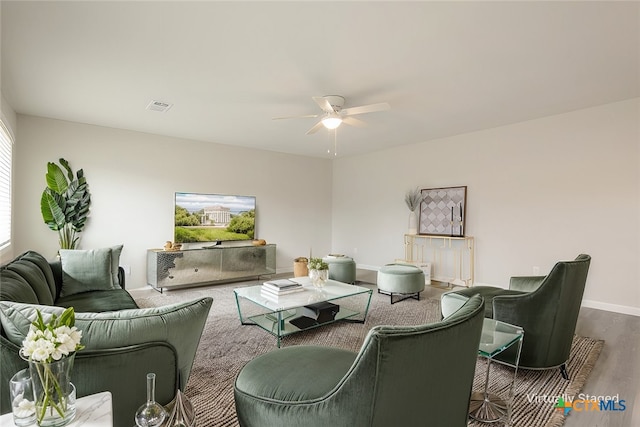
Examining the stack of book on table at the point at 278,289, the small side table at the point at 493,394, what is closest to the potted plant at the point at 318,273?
the stack of book on table at the point at 278,289

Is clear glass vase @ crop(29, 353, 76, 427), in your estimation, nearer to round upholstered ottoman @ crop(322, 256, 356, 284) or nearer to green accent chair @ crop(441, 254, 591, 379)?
green accent chair @ crop(441, 254, 591, 379)

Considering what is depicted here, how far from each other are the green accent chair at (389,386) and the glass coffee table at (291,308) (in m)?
1.31

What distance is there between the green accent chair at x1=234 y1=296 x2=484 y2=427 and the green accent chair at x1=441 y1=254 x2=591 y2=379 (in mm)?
1185

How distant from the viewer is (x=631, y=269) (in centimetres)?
372

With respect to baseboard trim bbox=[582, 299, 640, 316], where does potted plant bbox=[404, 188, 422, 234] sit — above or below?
above

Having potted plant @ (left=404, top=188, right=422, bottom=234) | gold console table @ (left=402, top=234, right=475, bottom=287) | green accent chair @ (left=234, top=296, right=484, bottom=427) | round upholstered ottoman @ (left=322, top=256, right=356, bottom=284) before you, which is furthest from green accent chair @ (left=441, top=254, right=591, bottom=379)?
potted plant @ (left=404, top=188, right=422, bottom=234)

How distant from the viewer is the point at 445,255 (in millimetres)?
5371

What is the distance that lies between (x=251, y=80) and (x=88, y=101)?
197 centimetres

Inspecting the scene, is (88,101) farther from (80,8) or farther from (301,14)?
(301,14)

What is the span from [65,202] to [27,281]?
2.46 m

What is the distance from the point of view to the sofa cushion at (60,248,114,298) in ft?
9.83

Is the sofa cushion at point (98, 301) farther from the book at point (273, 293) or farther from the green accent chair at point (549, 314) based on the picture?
the green accent chair at point (549, 314)

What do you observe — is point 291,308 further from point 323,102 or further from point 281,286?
point 323,102

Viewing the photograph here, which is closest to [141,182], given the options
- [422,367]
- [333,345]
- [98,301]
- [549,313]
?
[98,301]
